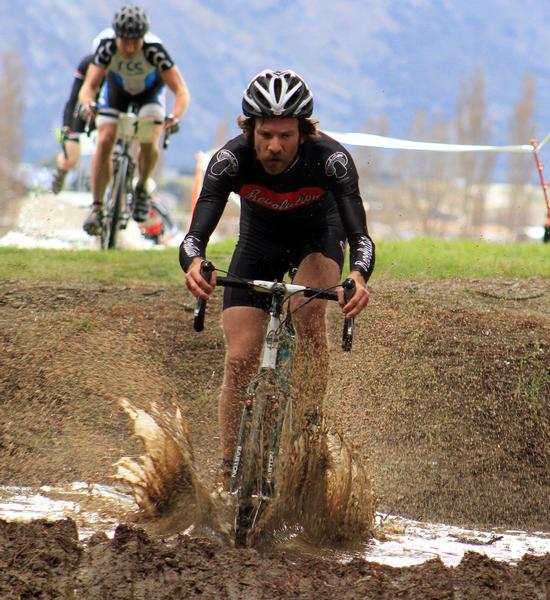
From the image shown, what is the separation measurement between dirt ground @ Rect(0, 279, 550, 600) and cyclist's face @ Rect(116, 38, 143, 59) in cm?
345

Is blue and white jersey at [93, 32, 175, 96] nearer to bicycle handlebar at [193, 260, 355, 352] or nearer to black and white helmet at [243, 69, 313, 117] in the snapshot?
black and white helmet at [243, 69, 313, 117]

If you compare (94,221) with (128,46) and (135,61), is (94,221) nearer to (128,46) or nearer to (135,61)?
(135,61)

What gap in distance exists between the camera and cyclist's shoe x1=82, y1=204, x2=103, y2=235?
13.5 meters

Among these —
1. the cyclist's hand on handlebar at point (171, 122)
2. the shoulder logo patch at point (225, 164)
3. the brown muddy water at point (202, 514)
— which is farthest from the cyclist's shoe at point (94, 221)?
the shoulder logo patch at point (225, 164)

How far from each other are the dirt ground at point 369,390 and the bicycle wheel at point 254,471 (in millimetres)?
194

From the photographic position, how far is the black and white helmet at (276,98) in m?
5.93

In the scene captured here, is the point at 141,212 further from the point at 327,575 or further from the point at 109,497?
the point at 327,575

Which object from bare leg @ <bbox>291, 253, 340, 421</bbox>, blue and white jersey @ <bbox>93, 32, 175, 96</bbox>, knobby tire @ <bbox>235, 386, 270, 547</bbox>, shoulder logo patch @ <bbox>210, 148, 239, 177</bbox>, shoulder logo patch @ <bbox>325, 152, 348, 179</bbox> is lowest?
knobby tire @ <bbox>235, 386, 270, 547</bbox>

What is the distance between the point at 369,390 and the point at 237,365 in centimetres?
259

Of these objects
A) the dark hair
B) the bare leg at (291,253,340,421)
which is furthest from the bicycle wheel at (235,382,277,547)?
the dark hair

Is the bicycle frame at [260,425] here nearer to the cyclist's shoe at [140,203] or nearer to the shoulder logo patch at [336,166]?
the shoulder logo patch at [336,166]

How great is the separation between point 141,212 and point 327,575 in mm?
9481

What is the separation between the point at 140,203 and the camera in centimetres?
1408

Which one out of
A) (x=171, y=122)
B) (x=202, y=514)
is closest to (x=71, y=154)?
(x=171, y=122)
